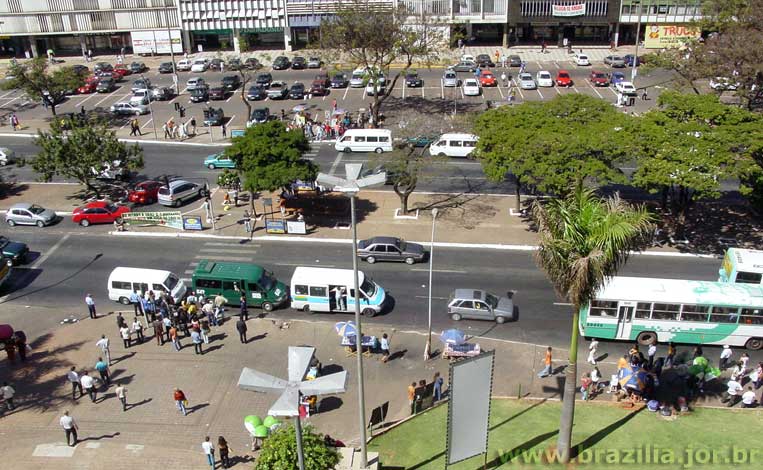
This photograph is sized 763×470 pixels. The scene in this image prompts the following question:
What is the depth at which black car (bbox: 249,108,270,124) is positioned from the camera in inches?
2533

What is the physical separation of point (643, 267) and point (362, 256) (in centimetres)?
1651

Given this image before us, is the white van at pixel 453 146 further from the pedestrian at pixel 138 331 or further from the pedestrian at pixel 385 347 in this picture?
the pedestrian at pixel 138 331

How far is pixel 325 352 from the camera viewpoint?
109 ft

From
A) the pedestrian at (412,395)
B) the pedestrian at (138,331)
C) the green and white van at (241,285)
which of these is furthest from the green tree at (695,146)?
the pedestrian at (138,331)

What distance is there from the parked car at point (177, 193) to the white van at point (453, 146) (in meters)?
19.4

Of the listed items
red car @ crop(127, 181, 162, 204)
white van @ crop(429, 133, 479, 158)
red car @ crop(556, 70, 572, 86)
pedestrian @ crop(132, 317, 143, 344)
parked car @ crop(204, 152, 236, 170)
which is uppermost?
red car @ crop(556, 70, 572, 86)

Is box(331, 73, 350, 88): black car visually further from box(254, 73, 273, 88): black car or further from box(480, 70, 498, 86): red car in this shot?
box(480, 70, 498, 86): red car

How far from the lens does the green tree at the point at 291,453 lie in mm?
20438

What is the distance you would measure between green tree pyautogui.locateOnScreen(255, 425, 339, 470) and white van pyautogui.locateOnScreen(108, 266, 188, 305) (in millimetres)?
18045

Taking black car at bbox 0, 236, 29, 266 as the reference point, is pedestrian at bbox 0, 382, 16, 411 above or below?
below

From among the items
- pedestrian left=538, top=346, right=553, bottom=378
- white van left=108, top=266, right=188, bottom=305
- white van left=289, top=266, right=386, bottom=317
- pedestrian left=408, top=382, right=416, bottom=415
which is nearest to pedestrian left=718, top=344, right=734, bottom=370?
pedestrian left=538, top=346, right=553, bottom=378

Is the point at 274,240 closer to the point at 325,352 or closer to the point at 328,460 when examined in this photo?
the point at 325,352

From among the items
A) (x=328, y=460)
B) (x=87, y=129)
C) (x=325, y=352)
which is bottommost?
(x=325, y=352)

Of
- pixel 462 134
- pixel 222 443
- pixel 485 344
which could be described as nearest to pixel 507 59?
pixel 462 134
